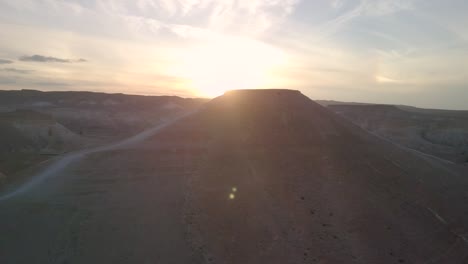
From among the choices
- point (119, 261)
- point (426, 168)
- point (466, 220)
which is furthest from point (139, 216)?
point (426, 168)

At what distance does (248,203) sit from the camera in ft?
38.3

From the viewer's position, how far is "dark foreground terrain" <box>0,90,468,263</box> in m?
9.73

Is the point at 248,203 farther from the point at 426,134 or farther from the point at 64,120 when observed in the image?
the point at 64,120

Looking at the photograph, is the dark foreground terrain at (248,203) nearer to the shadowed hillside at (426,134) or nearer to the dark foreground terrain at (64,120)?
the dark foreground terrain at (64,120)

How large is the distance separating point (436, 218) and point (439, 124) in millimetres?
40669

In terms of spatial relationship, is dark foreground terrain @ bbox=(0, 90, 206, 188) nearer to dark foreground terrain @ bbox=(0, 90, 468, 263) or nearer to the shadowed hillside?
dark foreground terrain @ bbox=(0, 90, 468, 263)

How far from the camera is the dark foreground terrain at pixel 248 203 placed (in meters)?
9.73

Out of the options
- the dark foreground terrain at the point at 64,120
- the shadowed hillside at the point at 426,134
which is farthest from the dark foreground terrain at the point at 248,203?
the shadowed hillside at the point at 426,134

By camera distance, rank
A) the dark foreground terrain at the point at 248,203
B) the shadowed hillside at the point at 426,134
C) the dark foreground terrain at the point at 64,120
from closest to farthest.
A: 1. the dark foreground terrain at the point at 248,203
2. the dark foreground terrain at the point at 64,120
3. the shadowed hillside at the point at 426,134

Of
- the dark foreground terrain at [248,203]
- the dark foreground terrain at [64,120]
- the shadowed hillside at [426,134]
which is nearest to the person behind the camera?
the dark foreground terrain at [248,203]

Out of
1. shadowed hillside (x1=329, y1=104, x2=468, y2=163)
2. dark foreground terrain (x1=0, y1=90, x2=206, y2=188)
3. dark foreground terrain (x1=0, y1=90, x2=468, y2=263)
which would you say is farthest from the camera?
shadowed hillside (x1=329, y1=104, x2=468, y2=163)

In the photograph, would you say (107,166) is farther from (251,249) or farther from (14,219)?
(251,249)

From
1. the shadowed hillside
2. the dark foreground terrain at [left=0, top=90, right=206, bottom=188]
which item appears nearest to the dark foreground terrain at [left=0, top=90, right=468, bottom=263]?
the dark foreground terrain at [left=0, top=90, right=206, bottom=188]

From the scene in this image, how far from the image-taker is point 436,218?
11.6 metres
